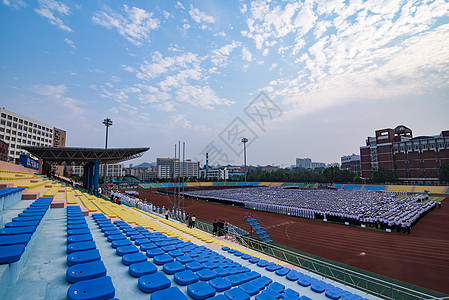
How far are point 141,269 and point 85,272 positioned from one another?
1239 millimetres

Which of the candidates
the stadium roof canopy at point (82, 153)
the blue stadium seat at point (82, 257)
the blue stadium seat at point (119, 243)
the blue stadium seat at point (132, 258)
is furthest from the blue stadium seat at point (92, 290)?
the stadium roof canopy at point (82, 153)

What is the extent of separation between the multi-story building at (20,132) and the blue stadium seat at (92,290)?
69078 mm

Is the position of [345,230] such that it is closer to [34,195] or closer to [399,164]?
[34,195]

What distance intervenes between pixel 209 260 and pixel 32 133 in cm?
9005

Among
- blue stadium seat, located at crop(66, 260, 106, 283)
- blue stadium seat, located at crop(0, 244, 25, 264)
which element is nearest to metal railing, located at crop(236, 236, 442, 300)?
blue stadium seat, located at crop(66, 260, 106, 283)

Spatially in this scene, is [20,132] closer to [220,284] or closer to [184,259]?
[184,259]

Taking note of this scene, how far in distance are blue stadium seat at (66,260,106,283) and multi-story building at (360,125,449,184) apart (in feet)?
272

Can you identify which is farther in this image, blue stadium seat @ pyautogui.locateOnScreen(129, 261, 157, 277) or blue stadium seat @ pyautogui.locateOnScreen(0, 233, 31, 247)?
blue stadium seat @ pyautogui.locateOnScreen(129, 261, 157, 277)

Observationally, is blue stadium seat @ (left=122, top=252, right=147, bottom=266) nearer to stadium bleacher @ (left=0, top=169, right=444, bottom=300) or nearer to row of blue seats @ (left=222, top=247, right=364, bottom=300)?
stadium bleacher @ (left=0, top=169, right=444, bottom=300)

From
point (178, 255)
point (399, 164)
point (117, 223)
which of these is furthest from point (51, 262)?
point (399, 164)

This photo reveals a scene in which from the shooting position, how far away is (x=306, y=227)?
19.8 metres

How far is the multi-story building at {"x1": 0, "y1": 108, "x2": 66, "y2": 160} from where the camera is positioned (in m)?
60.3

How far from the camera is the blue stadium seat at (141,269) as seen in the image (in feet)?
15.7

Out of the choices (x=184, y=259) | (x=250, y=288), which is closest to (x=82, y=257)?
(x=184, y=259)
